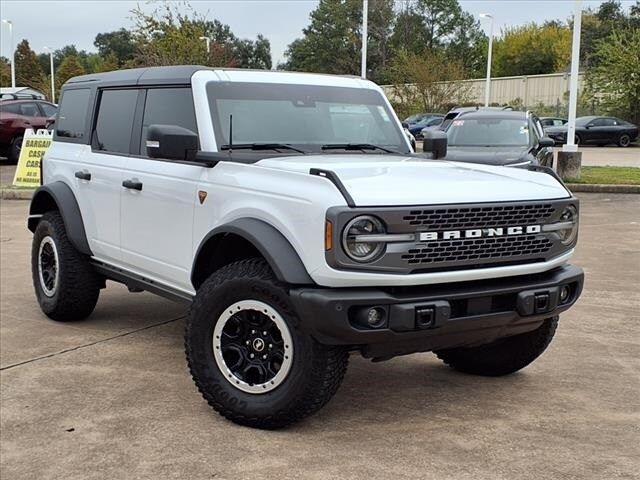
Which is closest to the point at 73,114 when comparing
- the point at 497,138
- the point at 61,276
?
the point at 61,276

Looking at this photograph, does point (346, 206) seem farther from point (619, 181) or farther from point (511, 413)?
point (619, 181)

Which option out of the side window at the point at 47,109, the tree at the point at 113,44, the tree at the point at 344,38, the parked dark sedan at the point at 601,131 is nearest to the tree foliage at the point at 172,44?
the side window at the point at 47,109

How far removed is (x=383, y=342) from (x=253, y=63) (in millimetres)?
101600

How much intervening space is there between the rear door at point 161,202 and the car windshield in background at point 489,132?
8265 millimetres

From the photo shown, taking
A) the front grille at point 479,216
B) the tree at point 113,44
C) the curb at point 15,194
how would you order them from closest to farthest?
the front grille at point 479,216
the curb at point 15,194
the tree at point 113,44

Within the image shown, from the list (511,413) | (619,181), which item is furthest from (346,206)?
(619,181)

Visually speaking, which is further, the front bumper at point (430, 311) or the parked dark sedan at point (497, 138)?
the parked dark sedan at point (497, 138)

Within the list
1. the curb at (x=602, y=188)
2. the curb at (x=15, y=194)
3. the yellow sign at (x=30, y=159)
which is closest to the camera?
the curb at (x=15, y=194)

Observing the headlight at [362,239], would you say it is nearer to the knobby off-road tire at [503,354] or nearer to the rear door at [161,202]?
the rear door at [161,202]

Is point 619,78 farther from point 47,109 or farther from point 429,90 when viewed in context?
point 47,109

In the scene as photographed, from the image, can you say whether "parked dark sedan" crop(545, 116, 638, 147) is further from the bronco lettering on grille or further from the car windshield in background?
the bronco lettering on grille

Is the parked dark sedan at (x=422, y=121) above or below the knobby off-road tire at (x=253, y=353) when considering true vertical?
above

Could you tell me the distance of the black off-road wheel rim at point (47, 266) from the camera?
20.1 ft

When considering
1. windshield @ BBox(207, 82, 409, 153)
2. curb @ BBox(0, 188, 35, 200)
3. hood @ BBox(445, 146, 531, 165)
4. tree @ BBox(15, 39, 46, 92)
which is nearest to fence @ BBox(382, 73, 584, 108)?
tree @ BBox(15, 39, 46, 92)
